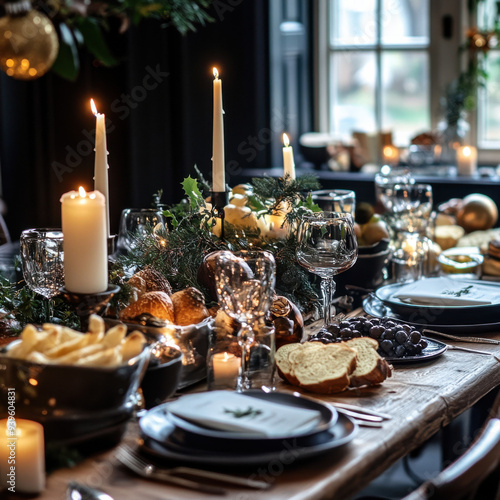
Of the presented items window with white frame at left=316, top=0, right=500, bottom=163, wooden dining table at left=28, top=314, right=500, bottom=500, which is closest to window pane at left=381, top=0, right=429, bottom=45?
window with white frame at left=316, top=0, right=500, bottom=163

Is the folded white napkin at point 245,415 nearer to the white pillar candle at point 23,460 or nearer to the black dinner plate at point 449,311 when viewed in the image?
the white pillar candle at point 23,460

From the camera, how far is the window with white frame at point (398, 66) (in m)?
4.14

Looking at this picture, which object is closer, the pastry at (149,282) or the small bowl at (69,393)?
the small bowl at (69,393)

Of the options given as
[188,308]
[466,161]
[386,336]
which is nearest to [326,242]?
[386,336]

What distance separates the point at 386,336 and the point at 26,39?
0.75 metres

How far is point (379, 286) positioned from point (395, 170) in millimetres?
416

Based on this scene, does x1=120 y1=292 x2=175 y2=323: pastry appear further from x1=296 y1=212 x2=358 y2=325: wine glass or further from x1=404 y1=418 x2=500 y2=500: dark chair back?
x1=404 y1=418 x2=500 y2=500: dark chair back

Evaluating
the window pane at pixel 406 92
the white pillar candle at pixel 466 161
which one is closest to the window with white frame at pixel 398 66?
the window pane at pixel 406 92

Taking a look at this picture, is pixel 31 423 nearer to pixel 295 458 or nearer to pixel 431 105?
pixel 295 458

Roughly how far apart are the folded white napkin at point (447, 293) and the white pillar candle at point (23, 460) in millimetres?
908

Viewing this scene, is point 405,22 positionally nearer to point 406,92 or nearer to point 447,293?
point 406,92

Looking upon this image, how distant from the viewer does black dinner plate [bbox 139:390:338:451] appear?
0.90 metres

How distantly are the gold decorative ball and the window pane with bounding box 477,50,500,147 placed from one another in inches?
141

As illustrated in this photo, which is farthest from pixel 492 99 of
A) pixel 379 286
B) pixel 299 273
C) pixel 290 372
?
pixel 290 372
